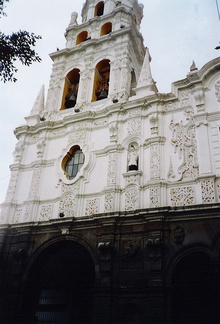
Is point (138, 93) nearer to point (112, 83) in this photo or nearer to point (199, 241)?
Result: point (112, 83)

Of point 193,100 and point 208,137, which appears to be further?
point 193,100

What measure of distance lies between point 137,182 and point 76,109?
205 inches

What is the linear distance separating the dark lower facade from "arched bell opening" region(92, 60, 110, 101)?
6.35 meters

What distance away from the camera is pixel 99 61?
16.2 meters

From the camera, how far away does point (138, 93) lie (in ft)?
45.4

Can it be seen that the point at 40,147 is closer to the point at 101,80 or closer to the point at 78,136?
the point at 78,136

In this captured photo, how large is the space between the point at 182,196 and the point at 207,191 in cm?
83

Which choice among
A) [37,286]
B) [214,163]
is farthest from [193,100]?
[37,286]

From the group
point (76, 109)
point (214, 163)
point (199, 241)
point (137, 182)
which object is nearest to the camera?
point (199, 241)

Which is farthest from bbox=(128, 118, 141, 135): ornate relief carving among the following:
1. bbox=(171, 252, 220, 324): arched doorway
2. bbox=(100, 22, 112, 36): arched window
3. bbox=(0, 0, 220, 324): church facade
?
bbox=(100, 22, 112, 36): arched window

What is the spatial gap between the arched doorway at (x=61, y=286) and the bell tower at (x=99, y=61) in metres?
6.56

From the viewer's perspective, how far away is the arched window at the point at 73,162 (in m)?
13.4

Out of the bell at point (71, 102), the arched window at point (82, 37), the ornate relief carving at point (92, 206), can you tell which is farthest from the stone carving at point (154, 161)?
the arched window at point (82, 37)

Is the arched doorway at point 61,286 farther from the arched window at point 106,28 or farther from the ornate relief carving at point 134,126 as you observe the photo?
the arched window at point 106,28
